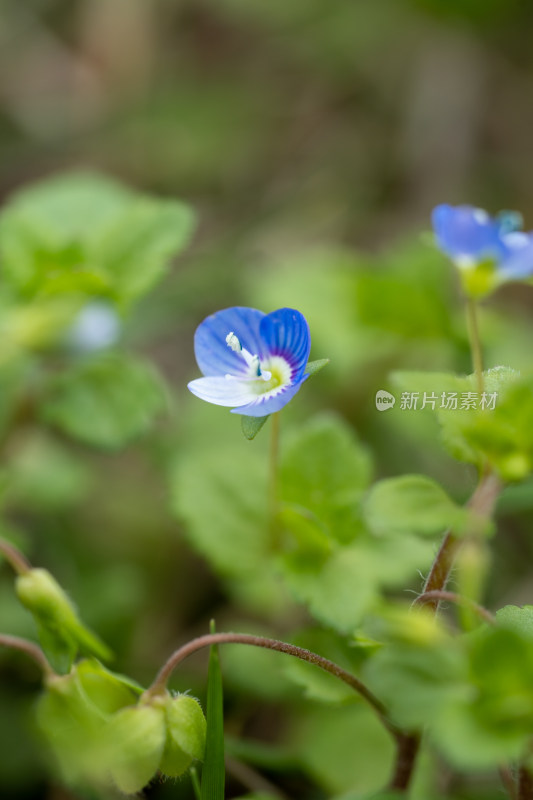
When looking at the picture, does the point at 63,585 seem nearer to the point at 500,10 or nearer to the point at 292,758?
the point at 292,758

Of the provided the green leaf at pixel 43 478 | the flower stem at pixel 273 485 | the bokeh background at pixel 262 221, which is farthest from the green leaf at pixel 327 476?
the green leaf at pixel 43 478

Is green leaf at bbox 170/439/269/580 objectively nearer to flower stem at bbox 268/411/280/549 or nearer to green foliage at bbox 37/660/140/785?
flower stem at bbox 268/411/280/549

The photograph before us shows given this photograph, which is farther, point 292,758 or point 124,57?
point 124,57

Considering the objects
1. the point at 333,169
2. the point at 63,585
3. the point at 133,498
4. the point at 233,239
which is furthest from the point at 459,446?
the point at 333,169

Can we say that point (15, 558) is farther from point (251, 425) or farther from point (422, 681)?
point (422, 681)

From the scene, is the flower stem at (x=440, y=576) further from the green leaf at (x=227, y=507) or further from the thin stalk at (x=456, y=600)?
the green leaf at (x=227, y=507)

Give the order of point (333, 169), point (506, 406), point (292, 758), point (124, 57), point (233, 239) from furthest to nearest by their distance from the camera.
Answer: point (124, 57), point (333, 169), point (233, 239), point (292, 758), point (506, 406)

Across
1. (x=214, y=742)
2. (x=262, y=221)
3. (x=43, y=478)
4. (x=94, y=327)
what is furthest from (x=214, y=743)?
(x=262, y=221)

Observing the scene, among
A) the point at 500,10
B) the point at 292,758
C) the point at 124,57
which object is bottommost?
the point at 292,758
